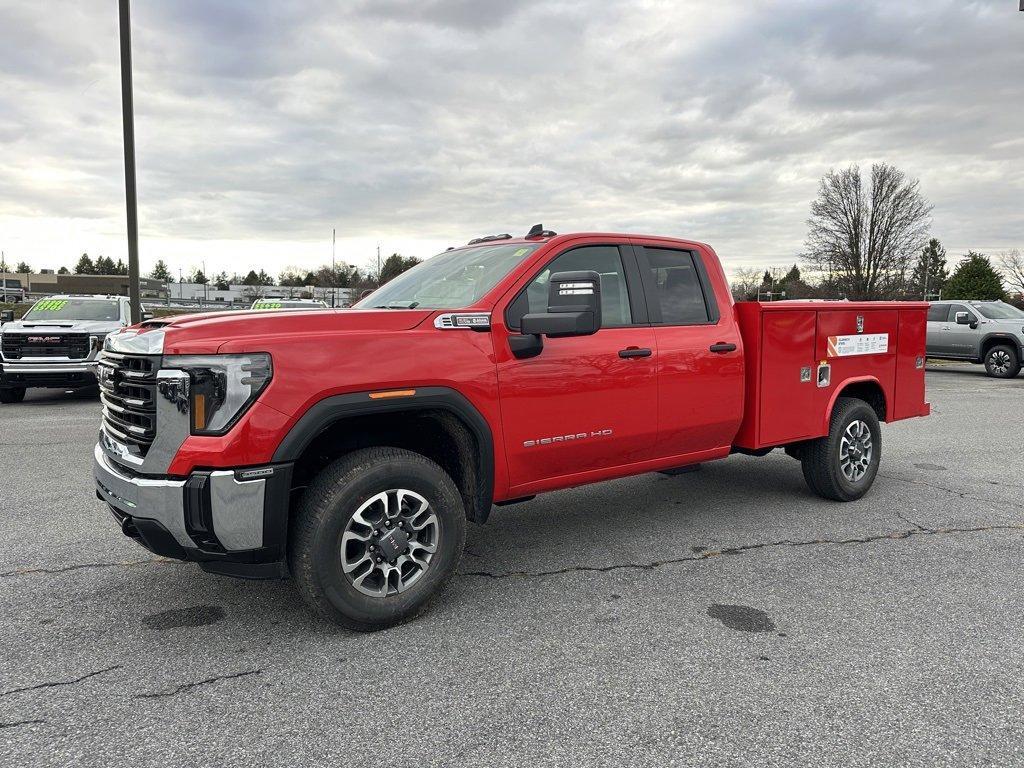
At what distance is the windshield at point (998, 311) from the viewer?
17.2 meters

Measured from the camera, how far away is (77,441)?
27.0ft

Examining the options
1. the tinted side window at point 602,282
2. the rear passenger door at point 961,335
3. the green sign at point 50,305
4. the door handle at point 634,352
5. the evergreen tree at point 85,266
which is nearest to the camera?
the tinted side window at point 602,282

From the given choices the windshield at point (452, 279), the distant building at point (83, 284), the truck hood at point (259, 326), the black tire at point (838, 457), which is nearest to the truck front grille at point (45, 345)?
the windshield at point (452, 279)

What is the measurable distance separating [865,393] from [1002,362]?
13.7 metres

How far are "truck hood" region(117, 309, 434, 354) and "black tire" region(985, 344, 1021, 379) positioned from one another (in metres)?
17.5

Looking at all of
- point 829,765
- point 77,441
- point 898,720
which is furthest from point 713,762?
point 77,441

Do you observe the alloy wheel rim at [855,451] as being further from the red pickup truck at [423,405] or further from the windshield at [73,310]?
the windshield at [73,310]

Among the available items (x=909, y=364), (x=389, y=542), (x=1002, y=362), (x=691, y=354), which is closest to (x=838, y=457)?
(x=909, y=364)

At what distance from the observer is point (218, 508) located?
3035 millimetres

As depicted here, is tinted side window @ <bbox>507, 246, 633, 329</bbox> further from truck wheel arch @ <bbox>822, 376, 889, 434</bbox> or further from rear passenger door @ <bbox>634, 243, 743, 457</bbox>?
truck wheel arch @ <bbox>822, 376, 889, 434</bbox>

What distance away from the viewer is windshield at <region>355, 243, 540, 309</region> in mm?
4062

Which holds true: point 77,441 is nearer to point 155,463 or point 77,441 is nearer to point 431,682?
point 155,463

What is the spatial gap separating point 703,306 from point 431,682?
3.02 m

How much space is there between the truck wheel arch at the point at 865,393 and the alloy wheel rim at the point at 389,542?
342 cm
